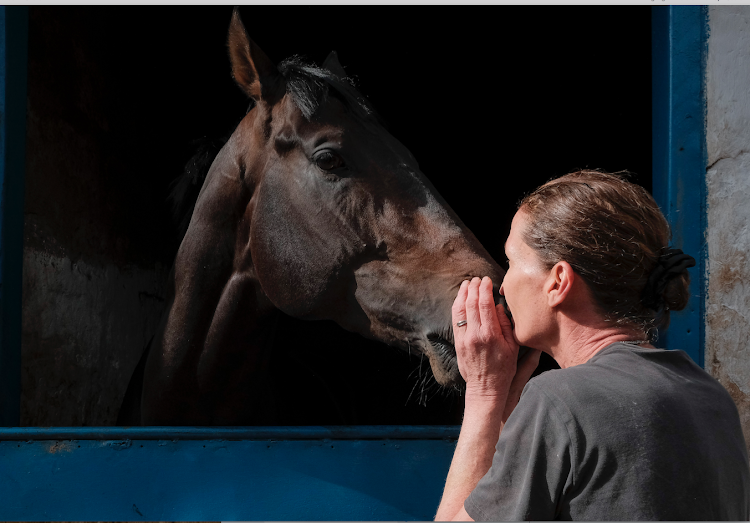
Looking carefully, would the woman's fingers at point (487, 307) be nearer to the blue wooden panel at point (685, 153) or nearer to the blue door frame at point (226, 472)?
the blue door frame at point (226, 472)

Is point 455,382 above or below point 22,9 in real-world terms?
below

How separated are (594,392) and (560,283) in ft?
0.60

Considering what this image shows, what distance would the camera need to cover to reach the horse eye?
171 cm

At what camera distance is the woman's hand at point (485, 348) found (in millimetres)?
962

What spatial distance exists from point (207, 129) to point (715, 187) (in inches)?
142

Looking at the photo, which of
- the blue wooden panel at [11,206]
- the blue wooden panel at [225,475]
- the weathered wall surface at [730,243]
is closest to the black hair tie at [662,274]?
the blue wooden panel at [225,475]

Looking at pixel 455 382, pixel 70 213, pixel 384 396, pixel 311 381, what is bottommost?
pixel 384 396

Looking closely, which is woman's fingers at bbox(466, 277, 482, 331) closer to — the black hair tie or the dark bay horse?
the black hair tie

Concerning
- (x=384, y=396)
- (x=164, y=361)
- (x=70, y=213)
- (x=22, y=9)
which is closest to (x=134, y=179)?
(x=70, y=213)

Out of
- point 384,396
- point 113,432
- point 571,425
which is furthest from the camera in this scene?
point 384,396

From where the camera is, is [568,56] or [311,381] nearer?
[311,381]

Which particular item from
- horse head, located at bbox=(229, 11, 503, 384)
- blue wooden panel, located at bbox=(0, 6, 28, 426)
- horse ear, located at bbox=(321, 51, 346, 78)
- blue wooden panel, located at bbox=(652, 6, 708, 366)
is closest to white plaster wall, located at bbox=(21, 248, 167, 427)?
blue wooden panel, located at bbox=(0, 6, 28, 426)

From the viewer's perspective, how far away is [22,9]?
1875 millimetres

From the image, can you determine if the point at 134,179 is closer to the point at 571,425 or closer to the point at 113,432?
the point at 113,432
